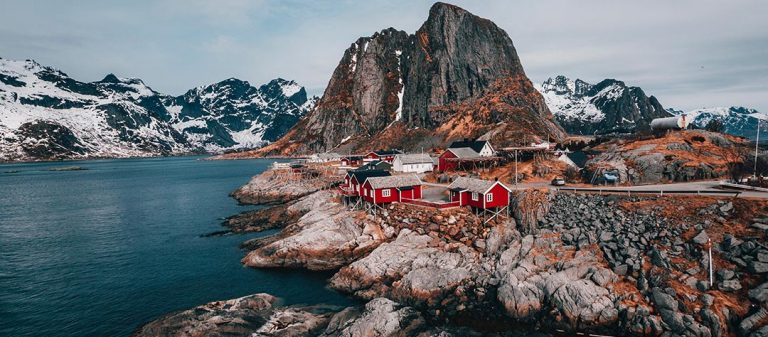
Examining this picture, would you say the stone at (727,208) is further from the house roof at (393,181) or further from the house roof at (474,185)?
the house roof at (393,181)

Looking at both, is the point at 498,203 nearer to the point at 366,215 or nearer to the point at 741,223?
the point at 366,215

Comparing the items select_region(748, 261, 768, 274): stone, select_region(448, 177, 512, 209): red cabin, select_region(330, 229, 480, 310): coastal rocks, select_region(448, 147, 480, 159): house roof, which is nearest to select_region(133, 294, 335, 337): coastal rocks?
select_region(330, 229, 480, 310): coastal rocks

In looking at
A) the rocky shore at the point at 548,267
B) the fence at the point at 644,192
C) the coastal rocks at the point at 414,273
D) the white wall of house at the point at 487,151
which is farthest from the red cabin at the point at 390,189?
the white wall of house at the point at 487,151

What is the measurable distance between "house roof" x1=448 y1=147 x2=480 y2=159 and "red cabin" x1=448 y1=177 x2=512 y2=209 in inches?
1221

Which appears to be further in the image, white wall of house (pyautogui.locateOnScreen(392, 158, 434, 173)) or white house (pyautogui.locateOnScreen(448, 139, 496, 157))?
white wall of house (pyautogui.locateOnScreen(392, 158, 434, 173))

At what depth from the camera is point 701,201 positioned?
121 feet

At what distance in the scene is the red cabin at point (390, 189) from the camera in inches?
1957

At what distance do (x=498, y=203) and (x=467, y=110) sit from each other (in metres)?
131

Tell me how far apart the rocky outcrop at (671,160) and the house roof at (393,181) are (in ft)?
81.9

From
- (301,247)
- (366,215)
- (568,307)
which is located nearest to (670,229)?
(568,307)

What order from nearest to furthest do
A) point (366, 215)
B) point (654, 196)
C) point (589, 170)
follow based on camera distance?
point (654, 196), point (366, 215), point (589, 170)

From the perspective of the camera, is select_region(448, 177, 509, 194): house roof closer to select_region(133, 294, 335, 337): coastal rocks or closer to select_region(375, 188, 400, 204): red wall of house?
select_region(375, 188, 400, 204): red wall of house

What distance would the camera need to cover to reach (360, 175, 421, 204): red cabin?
49719mm

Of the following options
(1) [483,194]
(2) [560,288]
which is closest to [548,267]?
(2) [560,288]
